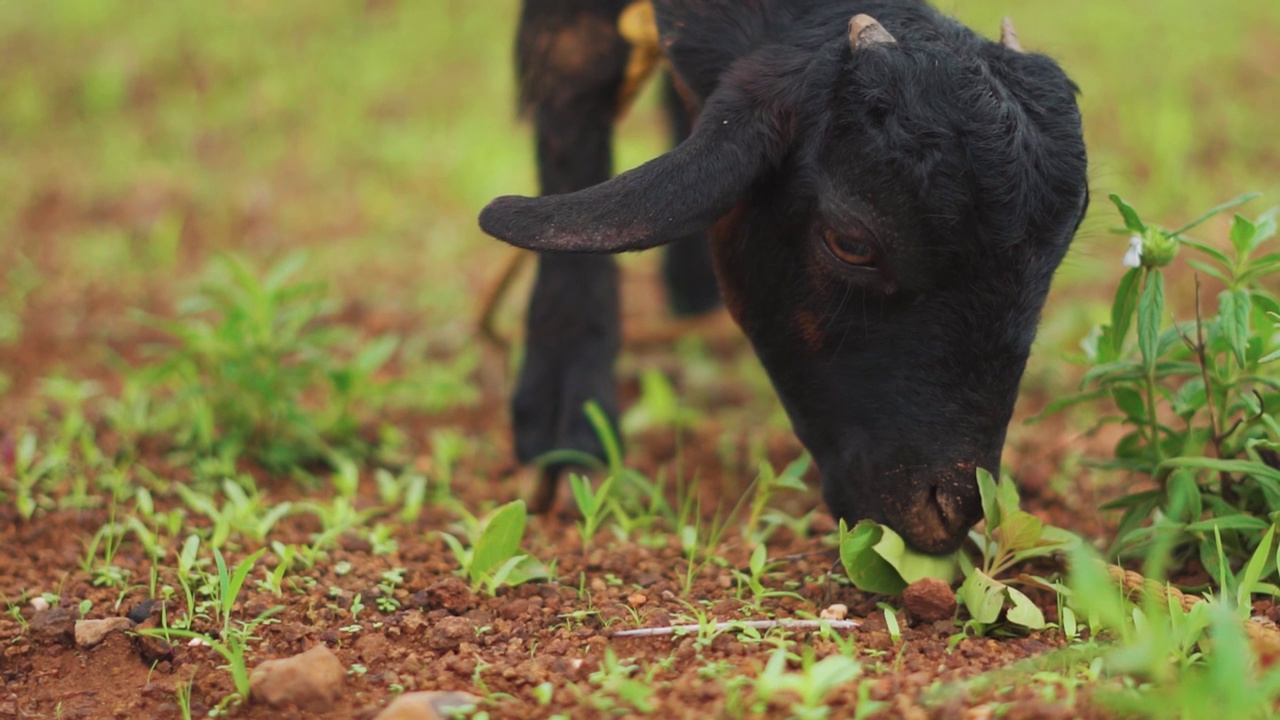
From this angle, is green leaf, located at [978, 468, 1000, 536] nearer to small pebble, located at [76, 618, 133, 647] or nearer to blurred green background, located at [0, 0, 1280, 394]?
small pebble, located at [76, 618, 133, 647]

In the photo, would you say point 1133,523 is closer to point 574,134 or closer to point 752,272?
point 752,272

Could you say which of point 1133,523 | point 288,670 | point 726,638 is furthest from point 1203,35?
point 288,670

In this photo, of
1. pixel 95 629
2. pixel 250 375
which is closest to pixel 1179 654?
pixel 95 629

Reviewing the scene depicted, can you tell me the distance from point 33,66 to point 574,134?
6125 mm

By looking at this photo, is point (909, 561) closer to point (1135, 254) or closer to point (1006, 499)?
point (1006, 499)

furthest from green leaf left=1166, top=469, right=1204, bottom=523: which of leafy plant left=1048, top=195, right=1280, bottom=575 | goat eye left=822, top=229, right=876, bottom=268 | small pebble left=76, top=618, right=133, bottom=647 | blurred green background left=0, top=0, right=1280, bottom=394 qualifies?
small pebble left=76, top=618, right=133, bottom=647

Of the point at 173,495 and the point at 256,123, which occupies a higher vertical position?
the point at 256,123

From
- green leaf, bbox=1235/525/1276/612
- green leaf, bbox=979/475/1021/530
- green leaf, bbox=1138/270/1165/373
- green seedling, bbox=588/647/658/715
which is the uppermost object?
green leaf, bbox=1138/270/1165/373

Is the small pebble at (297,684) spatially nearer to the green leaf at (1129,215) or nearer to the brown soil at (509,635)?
the brown soil at (509,635)

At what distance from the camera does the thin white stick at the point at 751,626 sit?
277cm

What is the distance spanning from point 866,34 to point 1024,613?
4.63 feet

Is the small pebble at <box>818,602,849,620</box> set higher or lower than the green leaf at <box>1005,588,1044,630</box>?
lower

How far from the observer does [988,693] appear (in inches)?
96.7

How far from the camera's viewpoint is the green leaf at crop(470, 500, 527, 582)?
10.3ft
